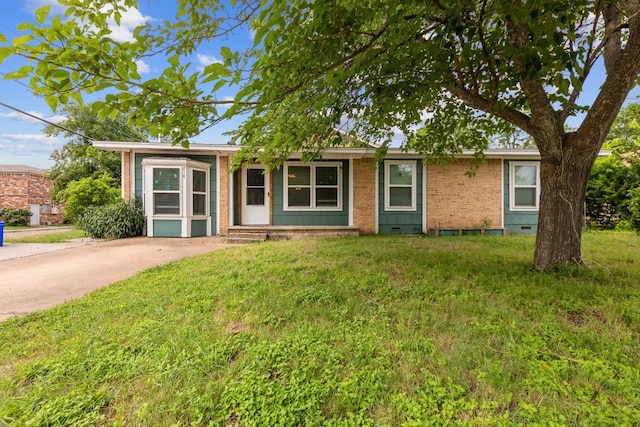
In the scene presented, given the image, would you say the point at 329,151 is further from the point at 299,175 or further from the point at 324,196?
the point at 324,196

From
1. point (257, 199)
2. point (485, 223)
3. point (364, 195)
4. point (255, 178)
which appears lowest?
point (485, 223)

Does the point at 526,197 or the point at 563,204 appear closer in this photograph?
the point at 563,204

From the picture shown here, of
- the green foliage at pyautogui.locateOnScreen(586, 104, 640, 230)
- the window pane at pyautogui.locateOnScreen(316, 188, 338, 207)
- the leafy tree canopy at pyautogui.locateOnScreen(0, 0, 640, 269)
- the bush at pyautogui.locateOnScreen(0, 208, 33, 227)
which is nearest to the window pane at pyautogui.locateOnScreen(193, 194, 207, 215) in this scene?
the window pane at pyautogui.locateOnScreen(316, 188, 338, 207)

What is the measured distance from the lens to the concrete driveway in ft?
12.0

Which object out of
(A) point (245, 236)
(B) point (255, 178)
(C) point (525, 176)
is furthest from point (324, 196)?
(C) point (525, 176)

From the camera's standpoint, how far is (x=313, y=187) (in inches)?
388

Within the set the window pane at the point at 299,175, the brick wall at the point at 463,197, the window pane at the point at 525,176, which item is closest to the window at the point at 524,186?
the window pane at the point at 525,176

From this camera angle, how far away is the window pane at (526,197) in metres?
10.1

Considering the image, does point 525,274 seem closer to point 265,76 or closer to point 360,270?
point 360,270

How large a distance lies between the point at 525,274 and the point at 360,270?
7.15 feet

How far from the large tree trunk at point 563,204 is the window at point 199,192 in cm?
881

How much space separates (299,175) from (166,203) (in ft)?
13.8

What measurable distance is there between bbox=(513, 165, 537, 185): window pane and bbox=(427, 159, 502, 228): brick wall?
0.69m

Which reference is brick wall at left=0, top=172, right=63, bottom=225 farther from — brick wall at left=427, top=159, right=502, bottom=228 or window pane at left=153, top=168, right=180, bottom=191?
brick wall at left=427, top=159, right=502, bottom=228
